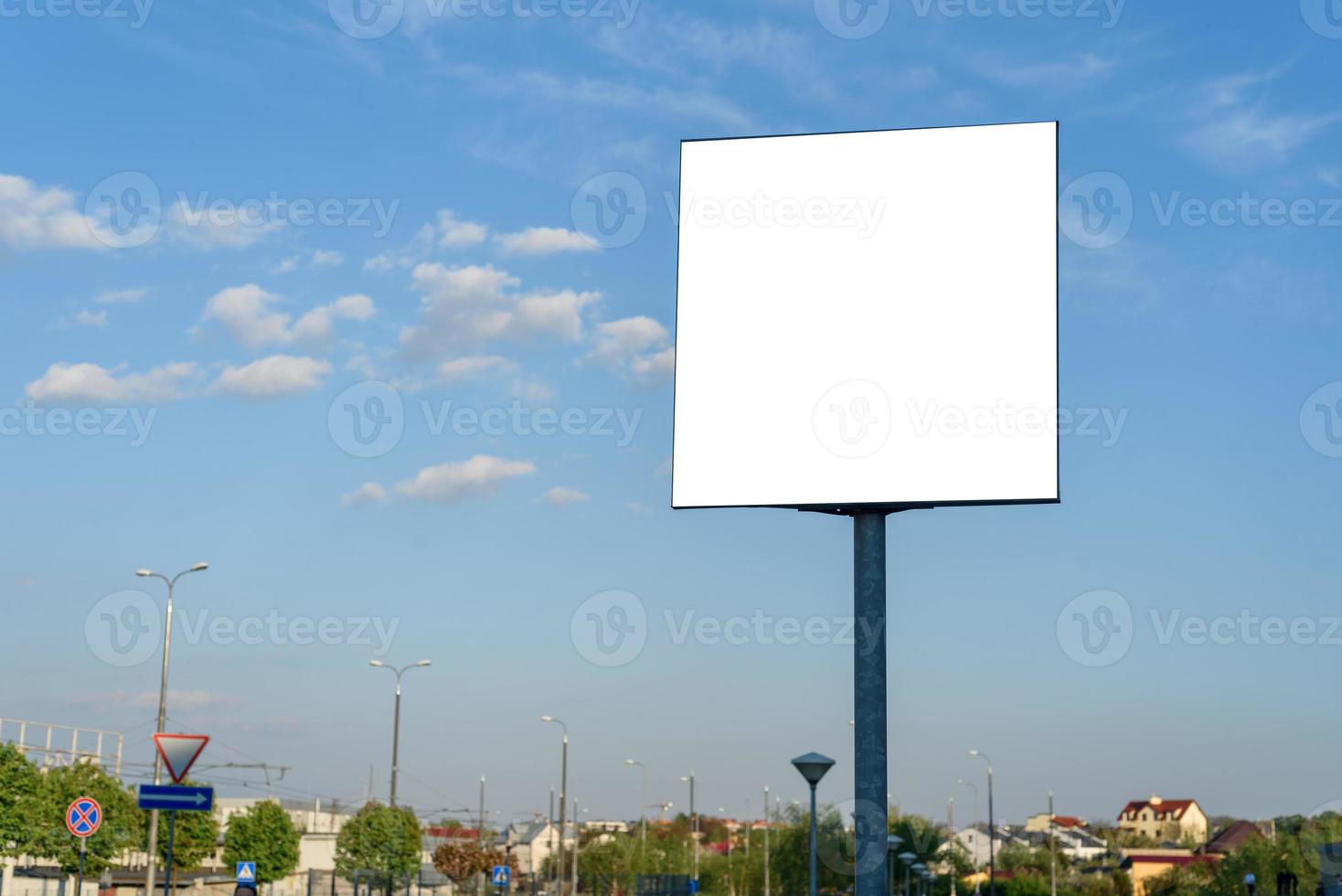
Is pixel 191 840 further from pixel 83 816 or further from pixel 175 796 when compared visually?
pixel 175 796

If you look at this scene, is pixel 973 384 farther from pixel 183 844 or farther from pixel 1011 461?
pixel 183 844

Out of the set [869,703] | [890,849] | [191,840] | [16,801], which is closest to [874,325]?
[869,703]

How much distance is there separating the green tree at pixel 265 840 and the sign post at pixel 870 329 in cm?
6165

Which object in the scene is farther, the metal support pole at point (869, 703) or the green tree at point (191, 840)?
the green tree at point (191, 840)

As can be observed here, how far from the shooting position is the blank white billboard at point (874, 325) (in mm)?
22875

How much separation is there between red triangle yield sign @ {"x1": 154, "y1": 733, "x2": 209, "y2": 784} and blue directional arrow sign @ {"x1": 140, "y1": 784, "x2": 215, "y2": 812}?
82 centimetres

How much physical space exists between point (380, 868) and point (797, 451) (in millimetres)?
63600

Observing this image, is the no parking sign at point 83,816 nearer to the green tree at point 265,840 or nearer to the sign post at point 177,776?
the sign post at point 177,776

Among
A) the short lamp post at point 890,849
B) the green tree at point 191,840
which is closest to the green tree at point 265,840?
the green tree at point 191,840

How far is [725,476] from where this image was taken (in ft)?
78.0

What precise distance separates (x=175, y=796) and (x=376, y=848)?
56885 mm

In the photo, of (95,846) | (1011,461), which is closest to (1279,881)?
(1011,461)

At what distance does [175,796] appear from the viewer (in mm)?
25719

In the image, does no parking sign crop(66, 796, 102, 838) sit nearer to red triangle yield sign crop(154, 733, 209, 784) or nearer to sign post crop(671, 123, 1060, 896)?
red triangle yield sign crop(154, 733, 209, 784)
